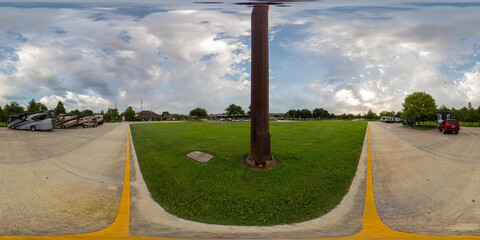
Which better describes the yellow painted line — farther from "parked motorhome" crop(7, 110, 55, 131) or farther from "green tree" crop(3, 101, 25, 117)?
"green tree" crop(3, 101, 25, 117)

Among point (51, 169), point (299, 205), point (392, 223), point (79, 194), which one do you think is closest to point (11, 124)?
point (51, 169)

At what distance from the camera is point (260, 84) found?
207 inches

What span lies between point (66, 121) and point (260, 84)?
1087 inches

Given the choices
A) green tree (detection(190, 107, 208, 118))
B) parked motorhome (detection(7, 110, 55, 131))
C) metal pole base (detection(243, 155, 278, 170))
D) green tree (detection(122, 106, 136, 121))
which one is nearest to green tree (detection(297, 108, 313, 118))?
green tree (detection(190, 107, 208, 118))

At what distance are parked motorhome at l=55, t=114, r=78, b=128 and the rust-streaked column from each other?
86.8ft

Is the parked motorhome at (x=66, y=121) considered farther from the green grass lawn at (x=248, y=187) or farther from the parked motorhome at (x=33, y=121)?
the green grass lawn at (x=248, y=187)

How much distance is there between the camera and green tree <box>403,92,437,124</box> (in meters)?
26.3

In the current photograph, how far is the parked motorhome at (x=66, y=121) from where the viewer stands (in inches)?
906

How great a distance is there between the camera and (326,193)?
4.21 m

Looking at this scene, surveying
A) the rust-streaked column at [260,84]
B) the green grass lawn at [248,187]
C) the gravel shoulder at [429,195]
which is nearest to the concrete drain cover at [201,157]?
the green grass lawn at [248,187]

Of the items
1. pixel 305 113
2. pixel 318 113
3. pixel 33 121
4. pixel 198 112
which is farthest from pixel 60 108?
pixel 318 113

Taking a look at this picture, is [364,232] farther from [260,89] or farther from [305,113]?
[305,113]

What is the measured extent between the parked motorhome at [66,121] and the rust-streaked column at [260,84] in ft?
86.8

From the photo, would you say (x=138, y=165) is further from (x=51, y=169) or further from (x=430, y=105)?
(x=430, y=105)
